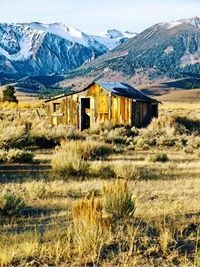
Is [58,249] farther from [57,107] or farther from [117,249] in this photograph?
[57,107]

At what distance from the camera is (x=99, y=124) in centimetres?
2553

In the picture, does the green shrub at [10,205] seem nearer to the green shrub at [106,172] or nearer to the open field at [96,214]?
the open field at [96,214]

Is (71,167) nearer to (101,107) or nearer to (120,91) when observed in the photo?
(101,107)

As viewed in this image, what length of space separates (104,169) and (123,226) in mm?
5090

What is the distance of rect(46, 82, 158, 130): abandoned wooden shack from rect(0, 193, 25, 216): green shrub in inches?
781

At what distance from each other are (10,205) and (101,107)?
71.5 feet

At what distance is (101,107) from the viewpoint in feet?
93.6

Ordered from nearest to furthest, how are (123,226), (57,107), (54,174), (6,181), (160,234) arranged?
(160,234), (123,226), (6,181), (54,174), (57,107)

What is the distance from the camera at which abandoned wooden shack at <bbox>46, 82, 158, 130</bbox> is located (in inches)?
1097

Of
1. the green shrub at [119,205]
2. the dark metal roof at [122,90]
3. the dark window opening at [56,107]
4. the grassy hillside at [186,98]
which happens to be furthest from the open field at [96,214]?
the grassy hillside at [186,98]

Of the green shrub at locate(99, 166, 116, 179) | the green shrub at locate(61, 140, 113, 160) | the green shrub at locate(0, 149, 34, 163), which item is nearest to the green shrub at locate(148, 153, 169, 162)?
the green shrub at locate(61, 140, 113, 160)

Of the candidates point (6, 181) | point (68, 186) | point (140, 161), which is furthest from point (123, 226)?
point (140, 161)

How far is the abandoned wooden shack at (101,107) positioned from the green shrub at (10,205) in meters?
19.8

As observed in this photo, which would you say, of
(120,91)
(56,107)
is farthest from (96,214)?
(56,107)
